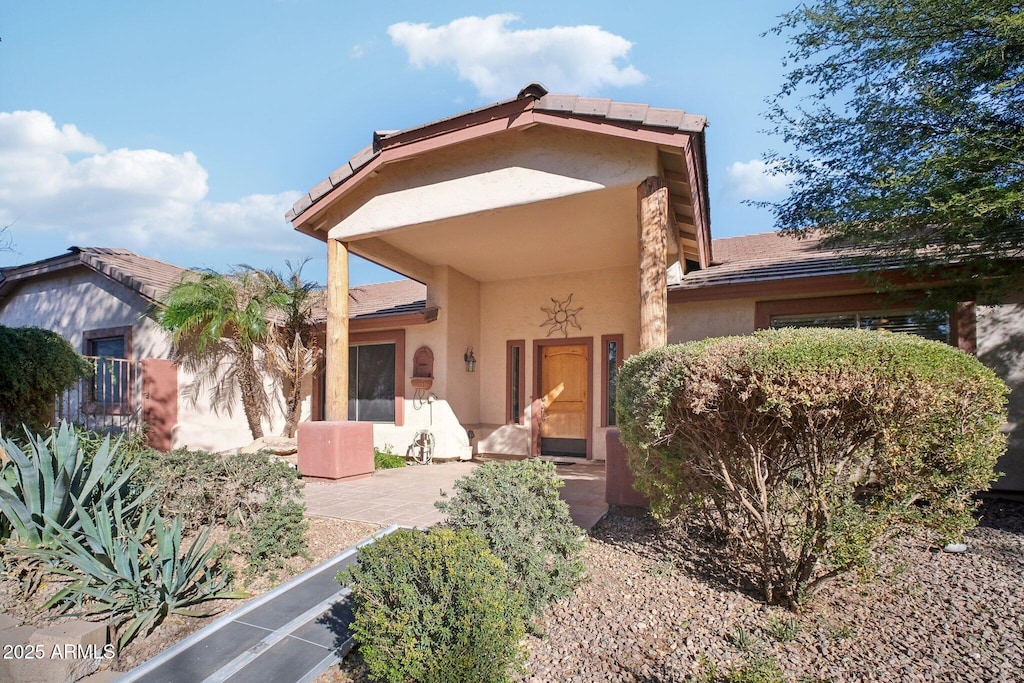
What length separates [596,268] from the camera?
31.5 ft

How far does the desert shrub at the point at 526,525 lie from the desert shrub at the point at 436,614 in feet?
1.17

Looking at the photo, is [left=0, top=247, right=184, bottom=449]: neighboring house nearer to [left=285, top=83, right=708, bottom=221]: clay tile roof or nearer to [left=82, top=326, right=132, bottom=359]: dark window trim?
[left=82, top=326, right=132, bottom=359]: dark window trim

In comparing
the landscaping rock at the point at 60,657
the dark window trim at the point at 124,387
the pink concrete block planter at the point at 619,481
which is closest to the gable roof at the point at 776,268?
the pink concrete block planter at the point at 619,481

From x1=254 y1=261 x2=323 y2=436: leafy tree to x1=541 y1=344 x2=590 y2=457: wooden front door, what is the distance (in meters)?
4.75

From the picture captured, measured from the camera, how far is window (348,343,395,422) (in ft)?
34.5

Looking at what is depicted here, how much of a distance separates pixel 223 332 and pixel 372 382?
9.81 ft

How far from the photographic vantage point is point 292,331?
1016 centimetres

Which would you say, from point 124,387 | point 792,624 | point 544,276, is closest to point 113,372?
point 124,387

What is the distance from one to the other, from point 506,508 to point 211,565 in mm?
2419

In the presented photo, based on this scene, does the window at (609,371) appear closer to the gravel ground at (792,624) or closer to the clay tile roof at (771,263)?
the clay tile roof at (771,263)

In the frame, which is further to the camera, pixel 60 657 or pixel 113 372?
pixel 113 372

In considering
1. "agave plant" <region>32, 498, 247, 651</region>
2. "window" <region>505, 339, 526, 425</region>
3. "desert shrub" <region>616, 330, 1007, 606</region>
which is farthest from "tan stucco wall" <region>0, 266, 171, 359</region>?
"desert shrub" <region>616, 330, 1007, 606</region>

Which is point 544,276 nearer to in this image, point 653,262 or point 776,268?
point 776,268

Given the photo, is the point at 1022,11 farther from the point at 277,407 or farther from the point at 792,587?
the point at 277,407
